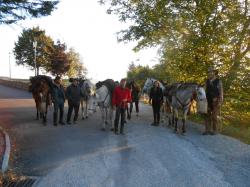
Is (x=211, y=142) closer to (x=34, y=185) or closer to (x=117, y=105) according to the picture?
(x=117, y=105)

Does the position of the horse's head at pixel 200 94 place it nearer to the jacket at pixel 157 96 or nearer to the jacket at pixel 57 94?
the jacket at pixel 157 96

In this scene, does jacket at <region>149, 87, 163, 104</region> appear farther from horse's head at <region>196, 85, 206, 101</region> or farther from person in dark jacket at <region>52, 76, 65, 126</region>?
person in dark jacket at <region>52, 76, 65, 126</region>

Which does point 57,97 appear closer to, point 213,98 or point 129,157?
point 213,98

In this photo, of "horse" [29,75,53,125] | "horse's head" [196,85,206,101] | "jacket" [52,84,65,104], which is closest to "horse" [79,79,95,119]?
"jacket" [52,84,65,104]

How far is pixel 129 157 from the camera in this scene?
39.6 ft

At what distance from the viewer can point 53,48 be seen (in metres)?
69.4

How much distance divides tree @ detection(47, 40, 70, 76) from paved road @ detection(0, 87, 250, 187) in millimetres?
50524

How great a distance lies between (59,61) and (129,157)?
188 ft

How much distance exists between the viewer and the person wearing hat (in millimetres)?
16250

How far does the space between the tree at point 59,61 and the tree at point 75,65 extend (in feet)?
4.56

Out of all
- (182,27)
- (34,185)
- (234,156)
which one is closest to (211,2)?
(182,27)

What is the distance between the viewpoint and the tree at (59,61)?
67750mm

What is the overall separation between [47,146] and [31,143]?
2.99 ft

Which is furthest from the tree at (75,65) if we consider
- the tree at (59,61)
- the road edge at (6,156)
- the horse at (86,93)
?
the road edge at (6,156)
